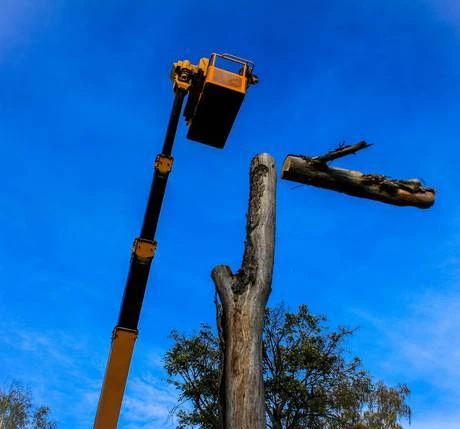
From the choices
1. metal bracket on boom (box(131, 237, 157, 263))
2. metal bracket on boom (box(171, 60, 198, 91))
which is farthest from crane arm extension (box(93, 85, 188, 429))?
metal bracket on boom (box(171, 60, 198, 91))

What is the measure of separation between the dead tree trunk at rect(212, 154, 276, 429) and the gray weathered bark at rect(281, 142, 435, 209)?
25 cm

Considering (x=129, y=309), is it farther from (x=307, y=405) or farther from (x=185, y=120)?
(x=307, y=405)

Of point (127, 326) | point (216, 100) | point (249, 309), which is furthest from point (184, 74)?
point (249, 309)

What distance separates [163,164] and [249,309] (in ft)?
26.6

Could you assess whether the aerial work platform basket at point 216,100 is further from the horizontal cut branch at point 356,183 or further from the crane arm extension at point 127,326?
the horizontal cut branch at point 356,183

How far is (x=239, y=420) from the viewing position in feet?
13.2

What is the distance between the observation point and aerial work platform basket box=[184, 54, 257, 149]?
35.9 ft

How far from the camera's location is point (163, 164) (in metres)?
12.2

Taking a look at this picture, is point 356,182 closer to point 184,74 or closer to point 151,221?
point 151,221

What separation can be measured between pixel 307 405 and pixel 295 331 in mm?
3080

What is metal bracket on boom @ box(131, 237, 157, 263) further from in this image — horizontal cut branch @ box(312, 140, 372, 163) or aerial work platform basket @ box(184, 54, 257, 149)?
horizontal cut branch @ box(312, 140, 372, 163)

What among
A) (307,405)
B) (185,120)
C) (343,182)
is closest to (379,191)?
(343,182)

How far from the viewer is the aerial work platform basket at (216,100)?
35.9 feet

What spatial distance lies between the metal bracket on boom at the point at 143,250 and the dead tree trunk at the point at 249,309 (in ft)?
21.0
